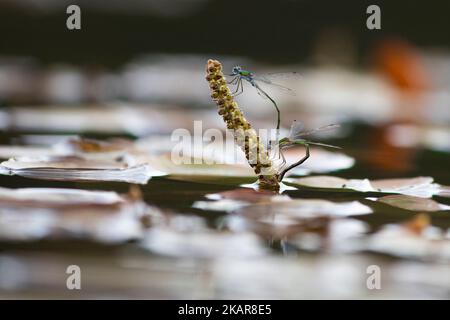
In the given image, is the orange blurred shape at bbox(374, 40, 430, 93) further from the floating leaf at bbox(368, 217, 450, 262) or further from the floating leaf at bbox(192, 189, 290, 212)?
the floating leaf at bbox(368, 217, 450, 262)

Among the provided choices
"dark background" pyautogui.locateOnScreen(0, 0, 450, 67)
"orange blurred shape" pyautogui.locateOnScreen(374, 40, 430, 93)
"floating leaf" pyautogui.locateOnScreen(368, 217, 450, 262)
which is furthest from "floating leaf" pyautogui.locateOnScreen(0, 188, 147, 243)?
"orange blurred shape" pyautogui.locateOnScreen(374, 40, 430, 93)

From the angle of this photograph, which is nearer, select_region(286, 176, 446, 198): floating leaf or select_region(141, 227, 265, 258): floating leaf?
select_region(141, 227, 265, 258): floating leaf

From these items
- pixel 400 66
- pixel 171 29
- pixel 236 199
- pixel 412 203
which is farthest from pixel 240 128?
pixel 400 66

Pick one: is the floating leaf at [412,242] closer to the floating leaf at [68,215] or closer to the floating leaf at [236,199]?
the floating leaf at [236,199]

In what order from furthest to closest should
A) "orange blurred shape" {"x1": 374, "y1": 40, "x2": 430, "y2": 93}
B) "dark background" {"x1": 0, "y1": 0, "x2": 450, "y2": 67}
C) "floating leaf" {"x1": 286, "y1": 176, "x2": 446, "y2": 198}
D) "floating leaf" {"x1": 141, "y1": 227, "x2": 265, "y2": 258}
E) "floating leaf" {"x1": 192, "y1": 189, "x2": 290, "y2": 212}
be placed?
"orange blurred shape" {"x1": 374, "y1": 40, "x2": 430, "y2": 93}, "dark background" {"x1": 0, "y1": 0, "x2": 450, "y2": 67}, "floating leaf" {"x1": 286, "y1": 176, "x2": 446, "y2": 198}, "floating leaf" {"x1": 192, "y1": 189, "x2": 290, "y2": 212}, "floating leaf" {"x1": 141, "y1": 227, "x2": 265, "y2": 258}

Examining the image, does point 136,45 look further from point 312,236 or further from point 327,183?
point 312,236

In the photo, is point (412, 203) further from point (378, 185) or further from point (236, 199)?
point (236, 199)

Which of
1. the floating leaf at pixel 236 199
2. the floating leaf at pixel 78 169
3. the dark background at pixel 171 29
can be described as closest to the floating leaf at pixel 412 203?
the floating leaf at pixel 236 199
